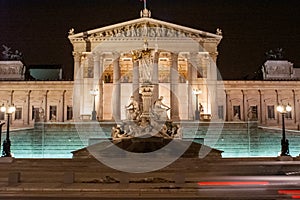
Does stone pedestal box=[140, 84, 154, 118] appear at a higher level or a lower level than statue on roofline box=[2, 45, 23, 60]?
lower

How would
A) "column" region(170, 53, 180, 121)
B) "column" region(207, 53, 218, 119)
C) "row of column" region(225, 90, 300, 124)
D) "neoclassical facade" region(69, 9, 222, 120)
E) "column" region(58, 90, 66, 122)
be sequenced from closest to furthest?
1. "column" region(170, 53, 180, 121)
2. "neoclassical facade" region(69, 9, 222, 120)
3. "column" region(207, 53, 218, 119)
4. "row of column" region(225, 90, 300, 124)
5. "column" region(58, 90, 66, 122)

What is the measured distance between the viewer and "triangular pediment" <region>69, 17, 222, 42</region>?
5984 cm

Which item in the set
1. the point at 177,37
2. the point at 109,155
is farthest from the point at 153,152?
the point at 177,37

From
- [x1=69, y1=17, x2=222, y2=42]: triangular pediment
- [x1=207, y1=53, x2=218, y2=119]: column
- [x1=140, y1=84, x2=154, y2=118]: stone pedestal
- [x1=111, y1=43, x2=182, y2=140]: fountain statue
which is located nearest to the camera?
[x1=111, y1=43, x2=182, y2=140]: fountain statue

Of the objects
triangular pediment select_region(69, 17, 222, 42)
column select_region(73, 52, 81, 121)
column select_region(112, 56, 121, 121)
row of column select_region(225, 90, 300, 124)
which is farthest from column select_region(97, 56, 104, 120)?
row of column select_region(225, 90, 300, 124)

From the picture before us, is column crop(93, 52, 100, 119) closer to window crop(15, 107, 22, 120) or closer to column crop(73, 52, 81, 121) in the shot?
column crop(73, 52, 81, 121)

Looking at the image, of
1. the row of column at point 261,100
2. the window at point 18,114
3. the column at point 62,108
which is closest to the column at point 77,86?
the column at point 62,108

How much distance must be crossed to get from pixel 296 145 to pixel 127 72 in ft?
103

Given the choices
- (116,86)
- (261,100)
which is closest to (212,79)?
(261,100)

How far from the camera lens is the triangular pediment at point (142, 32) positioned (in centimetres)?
5984

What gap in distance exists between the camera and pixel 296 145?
40.7 m

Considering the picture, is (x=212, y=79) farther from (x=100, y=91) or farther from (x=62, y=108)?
(x=62, y=108)

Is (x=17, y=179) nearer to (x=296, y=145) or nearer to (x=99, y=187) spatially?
Answer: (x=99, y=187)

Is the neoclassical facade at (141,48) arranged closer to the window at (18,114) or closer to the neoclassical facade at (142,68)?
the neoclassical facade at (142,68)
